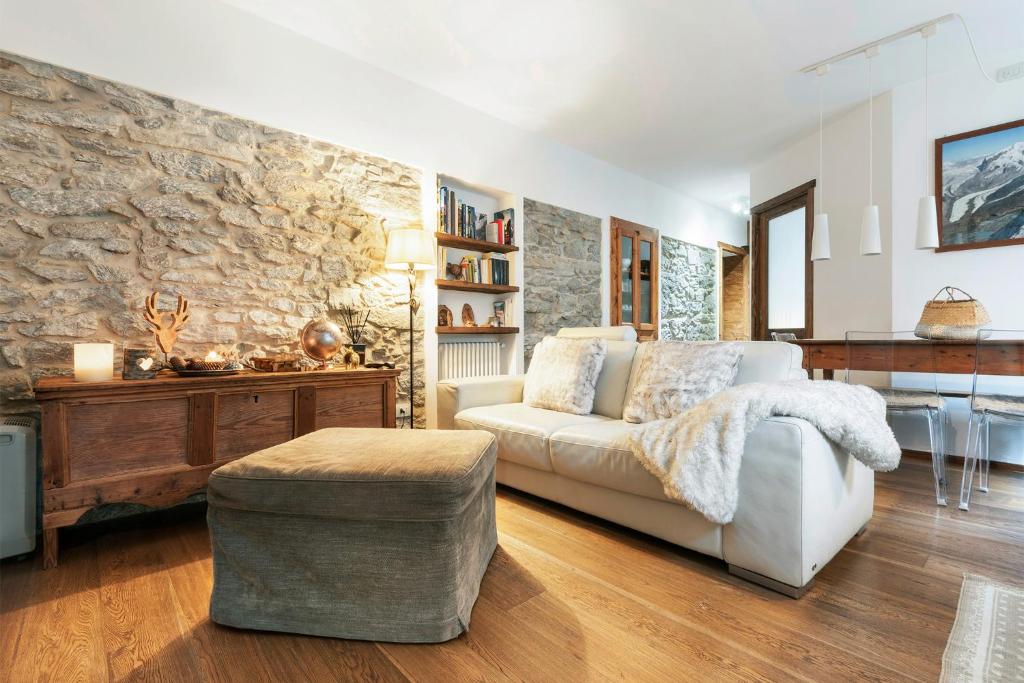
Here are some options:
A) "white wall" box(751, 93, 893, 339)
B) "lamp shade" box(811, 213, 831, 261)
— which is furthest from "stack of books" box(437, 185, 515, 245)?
"white wall" box(751, 93, 893, 339)

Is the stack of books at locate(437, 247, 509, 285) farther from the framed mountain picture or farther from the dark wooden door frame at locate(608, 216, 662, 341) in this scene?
the framed mountain picture

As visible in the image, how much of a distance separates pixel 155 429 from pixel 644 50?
3454 millimetres

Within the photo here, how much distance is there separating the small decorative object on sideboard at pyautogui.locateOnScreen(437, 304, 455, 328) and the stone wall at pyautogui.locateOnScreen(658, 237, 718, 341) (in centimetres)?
303

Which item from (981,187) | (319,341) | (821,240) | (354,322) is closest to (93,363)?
(319,341)

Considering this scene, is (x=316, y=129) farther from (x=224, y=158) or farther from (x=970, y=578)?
(x=970, y=578)

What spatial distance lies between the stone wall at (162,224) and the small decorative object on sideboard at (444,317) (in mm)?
515

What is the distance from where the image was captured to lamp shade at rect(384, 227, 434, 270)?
10.2 feet

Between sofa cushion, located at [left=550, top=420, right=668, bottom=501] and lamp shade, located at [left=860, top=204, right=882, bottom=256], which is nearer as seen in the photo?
sofa cushion, located at [left=550, top=420, right=668, bottom=501]

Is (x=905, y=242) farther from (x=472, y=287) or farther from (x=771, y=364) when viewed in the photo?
(x=472, y=287)

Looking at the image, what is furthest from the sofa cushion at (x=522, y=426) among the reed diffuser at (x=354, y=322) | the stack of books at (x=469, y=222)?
the stack of books at (x=469, y=222)

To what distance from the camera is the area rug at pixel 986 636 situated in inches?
46.9

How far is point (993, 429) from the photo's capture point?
314cm

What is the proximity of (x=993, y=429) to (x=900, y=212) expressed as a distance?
1.63 m

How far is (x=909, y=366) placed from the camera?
277 centimetres
